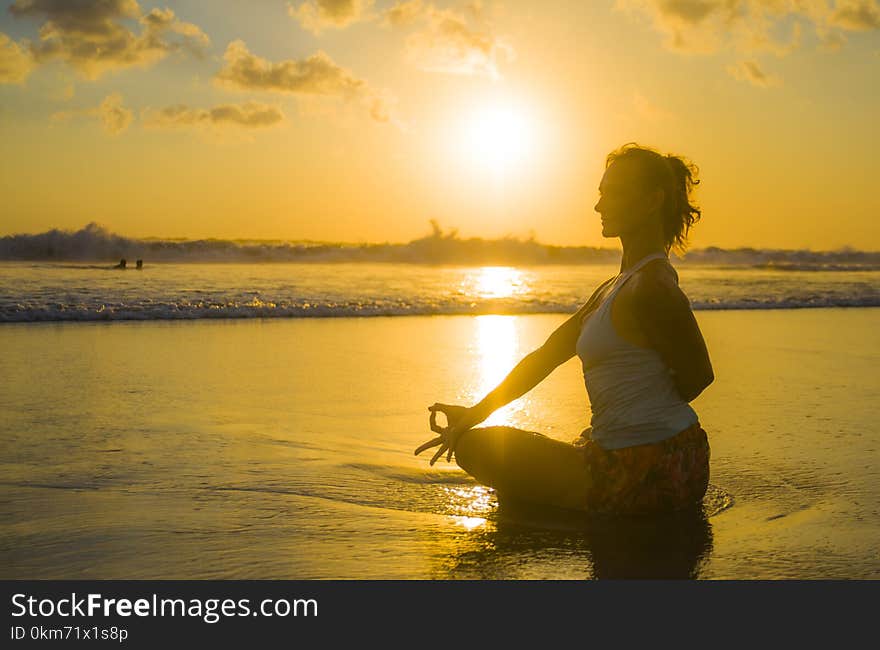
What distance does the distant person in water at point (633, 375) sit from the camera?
340cm

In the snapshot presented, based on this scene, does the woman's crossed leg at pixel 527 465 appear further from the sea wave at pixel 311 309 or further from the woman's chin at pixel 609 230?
the sea wave at pixel 311 309

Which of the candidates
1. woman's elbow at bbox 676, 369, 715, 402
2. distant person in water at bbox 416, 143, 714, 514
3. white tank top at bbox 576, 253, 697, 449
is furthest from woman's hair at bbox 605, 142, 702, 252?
woman's elbow at bbox 676, 369, 715, 402

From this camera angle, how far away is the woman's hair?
3488mm

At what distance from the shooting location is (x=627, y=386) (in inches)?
139

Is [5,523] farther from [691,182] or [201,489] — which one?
[691,182]

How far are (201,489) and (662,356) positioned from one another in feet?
7.59

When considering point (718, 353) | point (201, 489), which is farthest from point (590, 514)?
point (718, 353)

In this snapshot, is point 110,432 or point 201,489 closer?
point 201,489

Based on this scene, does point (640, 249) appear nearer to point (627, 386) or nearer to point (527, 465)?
point (627, 386)

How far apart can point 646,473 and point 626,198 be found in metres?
1.10

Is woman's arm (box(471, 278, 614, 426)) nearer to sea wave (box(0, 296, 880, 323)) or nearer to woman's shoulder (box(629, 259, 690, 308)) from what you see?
woman's shoulder (box(629, 259, 690, 308))

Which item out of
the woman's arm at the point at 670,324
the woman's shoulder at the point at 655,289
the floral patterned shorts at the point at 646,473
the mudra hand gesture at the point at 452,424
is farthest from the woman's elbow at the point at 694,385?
the mudra hand gesture at the point at 452,424

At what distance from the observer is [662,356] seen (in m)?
3.45

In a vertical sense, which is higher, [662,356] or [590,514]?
[662,356]
